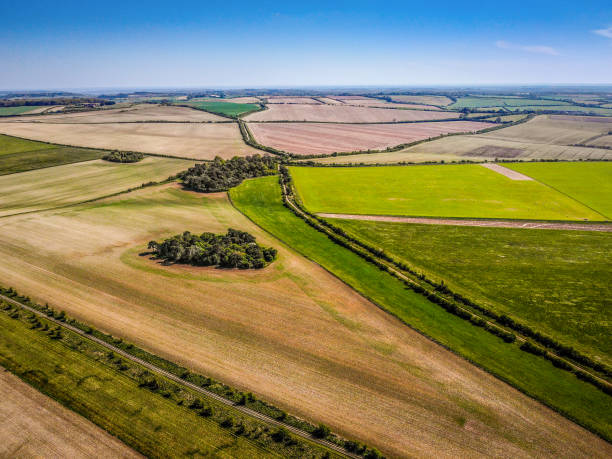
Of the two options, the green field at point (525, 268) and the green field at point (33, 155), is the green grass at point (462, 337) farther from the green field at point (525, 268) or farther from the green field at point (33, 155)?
the green field at point (33, 155)

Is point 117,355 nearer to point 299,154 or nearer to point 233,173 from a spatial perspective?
point 233,173

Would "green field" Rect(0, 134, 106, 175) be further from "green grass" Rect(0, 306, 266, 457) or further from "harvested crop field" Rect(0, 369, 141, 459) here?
"harvested crop field" Rect(0, 369, 141, 459)

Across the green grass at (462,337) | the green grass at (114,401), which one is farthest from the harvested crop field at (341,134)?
the green grass at (114,401)

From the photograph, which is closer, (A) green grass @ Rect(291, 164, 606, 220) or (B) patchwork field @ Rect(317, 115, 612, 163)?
(A) green grass @ Rect(291, 164, 606, 220)

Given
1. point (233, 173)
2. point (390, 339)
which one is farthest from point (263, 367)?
point (233, 173)


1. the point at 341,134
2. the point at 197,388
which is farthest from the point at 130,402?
the point at 341,134

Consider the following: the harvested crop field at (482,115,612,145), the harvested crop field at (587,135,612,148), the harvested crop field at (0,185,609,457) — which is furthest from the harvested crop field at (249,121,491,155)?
the harvested crop field at (0,185,609,457)

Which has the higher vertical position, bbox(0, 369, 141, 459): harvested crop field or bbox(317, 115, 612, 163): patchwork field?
bbox(317, 115, 612, 163): patchwork field
